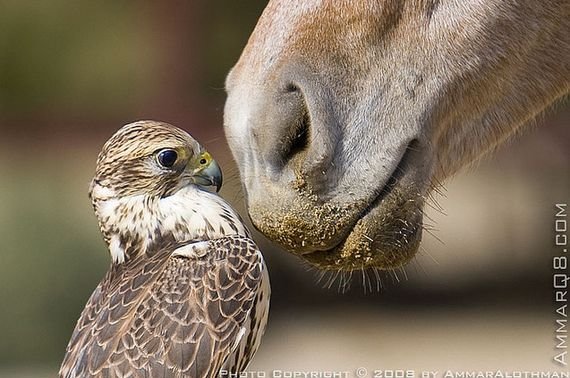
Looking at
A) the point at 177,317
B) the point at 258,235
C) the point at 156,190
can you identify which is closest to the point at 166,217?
the point at 156,190

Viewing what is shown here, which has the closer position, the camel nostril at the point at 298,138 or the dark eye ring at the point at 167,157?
the camel nostril at the point at 298,138

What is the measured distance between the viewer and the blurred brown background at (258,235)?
429 centimetres

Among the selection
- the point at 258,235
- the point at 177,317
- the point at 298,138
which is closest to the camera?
the point at 298,138

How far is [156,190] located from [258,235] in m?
2.26

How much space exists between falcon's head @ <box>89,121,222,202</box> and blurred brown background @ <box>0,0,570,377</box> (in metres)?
2.25

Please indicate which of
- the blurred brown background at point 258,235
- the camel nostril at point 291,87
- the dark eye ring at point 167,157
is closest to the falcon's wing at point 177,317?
the dark eye ring at point 167,157

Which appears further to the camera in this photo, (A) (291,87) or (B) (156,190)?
(B) (156,190)

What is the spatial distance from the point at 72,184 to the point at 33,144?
288 mm

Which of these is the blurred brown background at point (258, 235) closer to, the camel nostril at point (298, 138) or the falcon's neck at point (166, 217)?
the falcon's neck at point (166, 217)

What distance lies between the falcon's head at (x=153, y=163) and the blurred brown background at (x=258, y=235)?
2.25 metres

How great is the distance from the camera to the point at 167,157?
5.85ft

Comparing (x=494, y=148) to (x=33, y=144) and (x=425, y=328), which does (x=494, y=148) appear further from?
(x=33, y=144)

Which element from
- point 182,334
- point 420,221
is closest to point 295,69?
point 420,221

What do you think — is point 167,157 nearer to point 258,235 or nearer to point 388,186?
point 388,186
